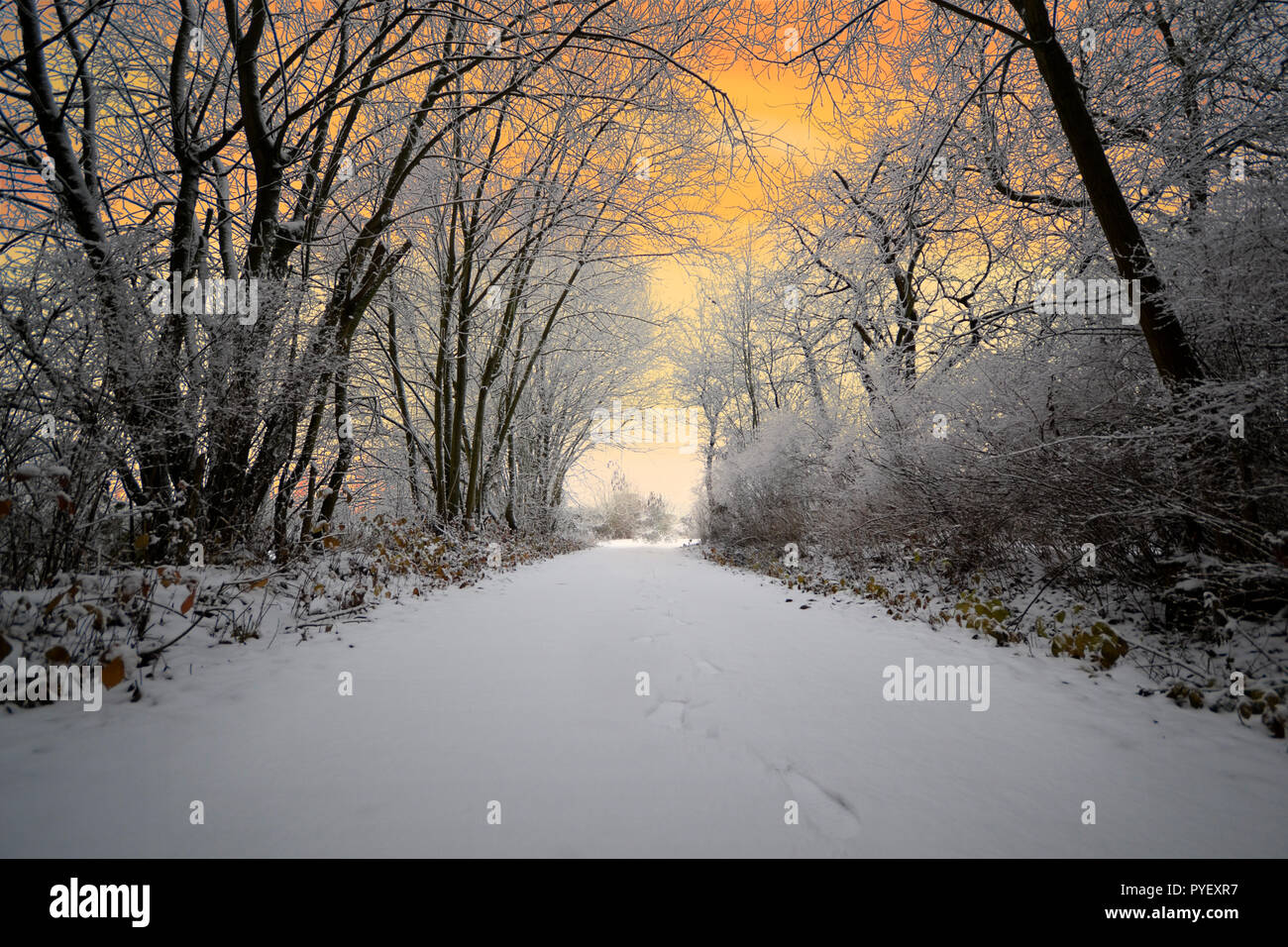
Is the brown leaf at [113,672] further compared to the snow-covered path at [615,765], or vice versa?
the brown leaf at [113,672]

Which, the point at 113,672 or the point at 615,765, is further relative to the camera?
the point at 113,672

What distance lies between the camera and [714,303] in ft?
61.7

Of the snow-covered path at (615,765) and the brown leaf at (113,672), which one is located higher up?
the brown leaf at (113,672)

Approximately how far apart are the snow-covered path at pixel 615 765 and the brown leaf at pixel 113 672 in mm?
153

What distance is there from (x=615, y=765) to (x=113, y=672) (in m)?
1.83

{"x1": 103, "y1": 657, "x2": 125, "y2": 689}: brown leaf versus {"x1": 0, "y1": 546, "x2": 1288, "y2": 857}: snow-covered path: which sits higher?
{"x1": 103, "y1": 657, "x2": 125, "y2": 689}: brown leaf

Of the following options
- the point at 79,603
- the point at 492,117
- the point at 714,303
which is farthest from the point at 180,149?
the point at 714,303

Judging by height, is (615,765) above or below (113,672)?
below

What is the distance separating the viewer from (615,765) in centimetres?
150

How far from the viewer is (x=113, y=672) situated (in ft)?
5.63

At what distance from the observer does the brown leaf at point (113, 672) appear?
168 centimetres

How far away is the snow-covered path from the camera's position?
3.82ft

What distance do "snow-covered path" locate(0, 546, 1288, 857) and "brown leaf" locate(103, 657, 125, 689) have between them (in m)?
0.15
